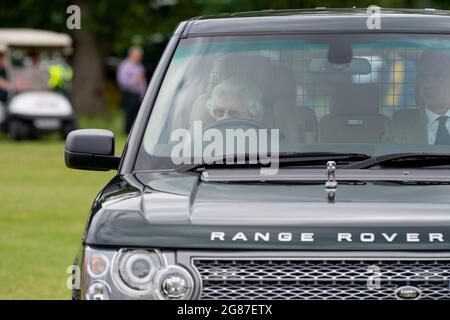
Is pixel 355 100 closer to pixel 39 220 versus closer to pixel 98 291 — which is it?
pixel 98 291

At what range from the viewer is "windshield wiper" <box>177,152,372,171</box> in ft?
18.4

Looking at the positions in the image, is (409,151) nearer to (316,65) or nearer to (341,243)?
(316,65)

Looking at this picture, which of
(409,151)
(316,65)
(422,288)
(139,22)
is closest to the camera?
(422,288)

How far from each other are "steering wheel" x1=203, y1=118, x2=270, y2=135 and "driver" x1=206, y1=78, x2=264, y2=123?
0.11 ft

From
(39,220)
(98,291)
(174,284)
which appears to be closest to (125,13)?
(39,220)

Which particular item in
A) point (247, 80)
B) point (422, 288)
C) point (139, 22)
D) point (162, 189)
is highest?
point (139, 22)

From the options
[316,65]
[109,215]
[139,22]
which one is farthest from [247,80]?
[139,22]

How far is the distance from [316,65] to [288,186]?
1069 mm

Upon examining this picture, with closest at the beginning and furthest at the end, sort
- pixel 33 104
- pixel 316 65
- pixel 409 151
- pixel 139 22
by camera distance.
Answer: pixel 409 151, pixel 316 65, pixel 33 104, pixel 139 22

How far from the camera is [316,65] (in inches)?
241

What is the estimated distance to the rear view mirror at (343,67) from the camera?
6090 mm

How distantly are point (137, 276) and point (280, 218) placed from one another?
1.78ft

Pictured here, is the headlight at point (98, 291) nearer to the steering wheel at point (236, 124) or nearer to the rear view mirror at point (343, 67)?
the steering wheel at point (236, 124)

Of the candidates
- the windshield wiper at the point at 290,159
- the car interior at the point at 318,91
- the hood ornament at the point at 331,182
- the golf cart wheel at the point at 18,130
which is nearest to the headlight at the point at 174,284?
the hood ornament at the point at 331,182
